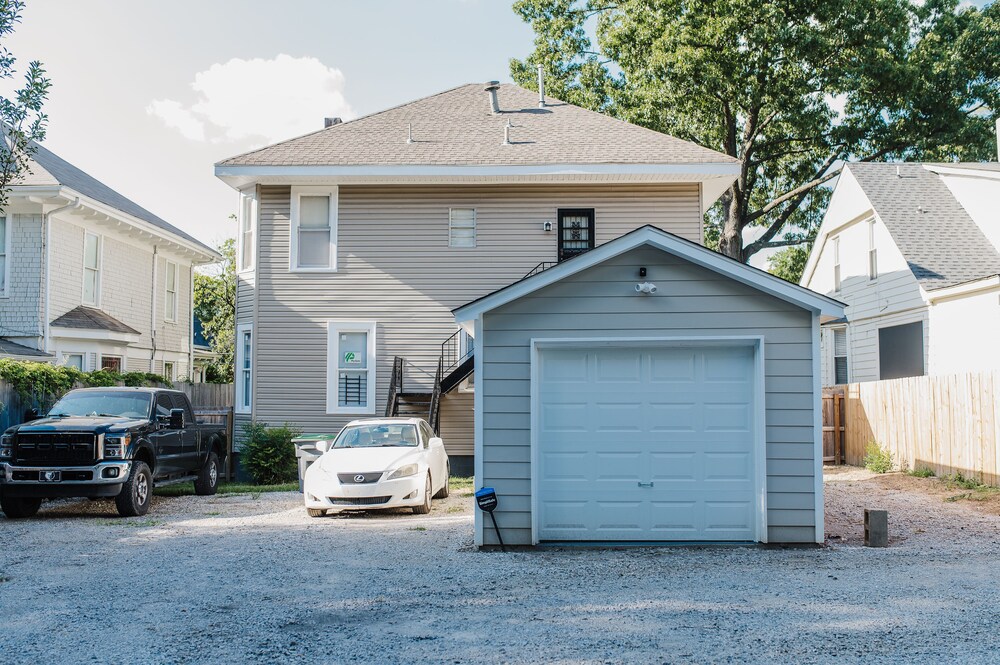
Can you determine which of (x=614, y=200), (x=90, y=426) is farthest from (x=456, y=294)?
(x=90, y=426)

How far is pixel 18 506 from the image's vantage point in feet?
43.5

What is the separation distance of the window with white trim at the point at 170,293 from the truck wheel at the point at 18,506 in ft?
46.4

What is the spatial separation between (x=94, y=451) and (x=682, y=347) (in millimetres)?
8196

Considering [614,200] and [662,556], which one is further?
[614,200]

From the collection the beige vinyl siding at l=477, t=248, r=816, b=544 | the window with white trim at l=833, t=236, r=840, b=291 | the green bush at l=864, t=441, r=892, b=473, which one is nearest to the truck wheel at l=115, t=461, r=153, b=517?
the beige vinyl siding at l=477, t=248, r=816, b=544

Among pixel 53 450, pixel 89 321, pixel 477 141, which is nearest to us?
pixel 53 450

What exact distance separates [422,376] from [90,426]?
7527 mm

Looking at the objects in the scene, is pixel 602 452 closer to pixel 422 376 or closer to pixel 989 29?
pixel 422 376

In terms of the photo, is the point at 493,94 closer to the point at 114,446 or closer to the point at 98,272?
the point at 98,272

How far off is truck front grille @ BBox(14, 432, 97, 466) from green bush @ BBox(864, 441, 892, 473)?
47.3 feet

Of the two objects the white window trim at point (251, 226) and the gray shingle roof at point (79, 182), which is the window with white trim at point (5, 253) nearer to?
the gray shingle roof at point (79, 182)

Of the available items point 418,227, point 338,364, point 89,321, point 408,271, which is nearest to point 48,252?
point 89,321

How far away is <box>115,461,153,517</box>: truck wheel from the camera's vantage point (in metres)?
13.2

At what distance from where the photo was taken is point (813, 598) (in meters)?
7.96
